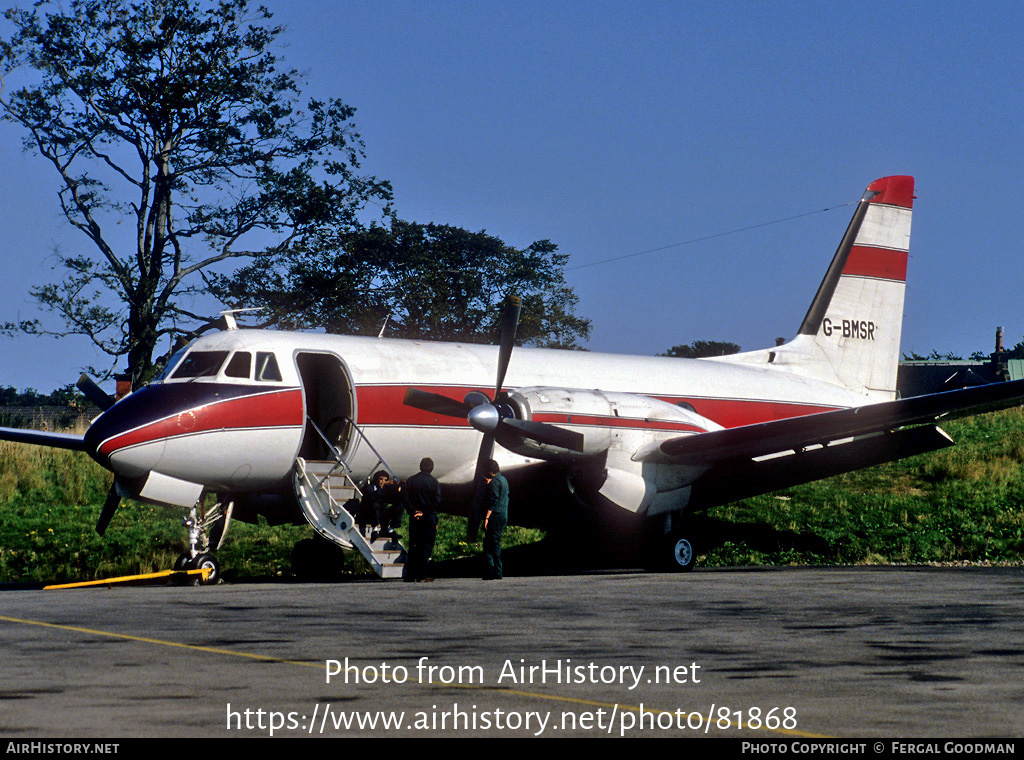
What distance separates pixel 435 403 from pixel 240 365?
130 inches

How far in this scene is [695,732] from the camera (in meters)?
5.91

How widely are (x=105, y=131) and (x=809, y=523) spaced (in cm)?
2887

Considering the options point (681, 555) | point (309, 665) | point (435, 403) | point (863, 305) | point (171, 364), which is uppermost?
point (863, 305)

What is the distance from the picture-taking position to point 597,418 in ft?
63.5

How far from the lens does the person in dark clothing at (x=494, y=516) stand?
17.8m

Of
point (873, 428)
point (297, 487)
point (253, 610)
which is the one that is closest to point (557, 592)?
point (253, 610)

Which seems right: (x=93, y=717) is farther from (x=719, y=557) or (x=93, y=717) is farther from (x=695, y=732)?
(x=719, y=557)

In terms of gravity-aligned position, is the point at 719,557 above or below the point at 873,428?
below

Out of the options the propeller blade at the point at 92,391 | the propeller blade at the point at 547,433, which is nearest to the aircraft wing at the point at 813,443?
the propeller blade at the point at 547,433

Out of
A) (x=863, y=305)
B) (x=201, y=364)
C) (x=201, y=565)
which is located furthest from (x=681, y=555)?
(x=863, y=305)

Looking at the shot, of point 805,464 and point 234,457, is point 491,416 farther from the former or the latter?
point 805,464

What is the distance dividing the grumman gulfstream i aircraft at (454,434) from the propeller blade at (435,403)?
3 centimetres

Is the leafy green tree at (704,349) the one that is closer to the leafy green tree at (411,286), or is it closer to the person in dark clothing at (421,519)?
the leafy green tree at (411,286)

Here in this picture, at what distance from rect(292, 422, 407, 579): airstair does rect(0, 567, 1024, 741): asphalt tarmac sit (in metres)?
3.33
